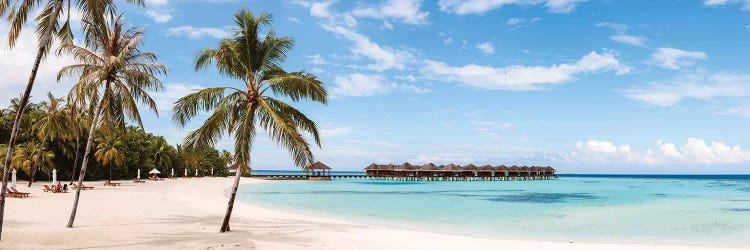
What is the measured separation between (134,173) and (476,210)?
160 ft

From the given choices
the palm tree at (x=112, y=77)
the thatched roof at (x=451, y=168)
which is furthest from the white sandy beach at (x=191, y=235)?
the thatched roof at (x=451, y=168)

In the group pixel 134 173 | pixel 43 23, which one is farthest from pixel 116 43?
pixel 134 173

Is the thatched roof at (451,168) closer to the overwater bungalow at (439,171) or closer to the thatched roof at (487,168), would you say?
the overwater bungalow at (439,171)

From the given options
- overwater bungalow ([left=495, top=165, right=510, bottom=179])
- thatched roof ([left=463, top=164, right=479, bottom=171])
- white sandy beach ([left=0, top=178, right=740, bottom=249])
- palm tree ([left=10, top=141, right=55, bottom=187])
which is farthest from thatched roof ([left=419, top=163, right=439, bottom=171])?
white sandy beach ([left=0, top=178, right=740, bottom=249])

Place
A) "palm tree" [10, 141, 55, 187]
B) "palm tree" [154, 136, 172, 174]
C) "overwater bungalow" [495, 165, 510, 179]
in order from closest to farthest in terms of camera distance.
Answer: "palm tree" [10, 141, 55, 187]
"palm tree" [154, 136, 172, 174]
"overwater bungalow" [495, 165, 510, 179]

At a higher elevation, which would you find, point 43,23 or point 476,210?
point 43,23

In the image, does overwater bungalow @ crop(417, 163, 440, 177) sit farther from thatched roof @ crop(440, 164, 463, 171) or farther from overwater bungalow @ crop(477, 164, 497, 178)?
overwater bungalow @ crop(477, 164, 497, 178)

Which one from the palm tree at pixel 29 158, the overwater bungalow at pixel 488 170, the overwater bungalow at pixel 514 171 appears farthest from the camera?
the overwater bungalow at pixel 514 171

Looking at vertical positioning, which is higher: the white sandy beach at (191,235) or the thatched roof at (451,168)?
the thatched roof at (451,168)

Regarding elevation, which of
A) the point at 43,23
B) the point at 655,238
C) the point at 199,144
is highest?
the point at 43,23

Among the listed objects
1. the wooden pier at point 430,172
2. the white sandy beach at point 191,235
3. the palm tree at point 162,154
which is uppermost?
the palm tree at point 162,154

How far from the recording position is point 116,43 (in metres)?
13.0

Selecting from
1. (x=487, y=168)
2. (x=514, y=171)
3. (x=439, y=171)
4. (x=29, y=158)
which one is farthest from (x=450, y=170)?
(x=29, y=158)

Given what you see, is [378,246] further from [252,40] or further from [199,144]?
[252,40]
